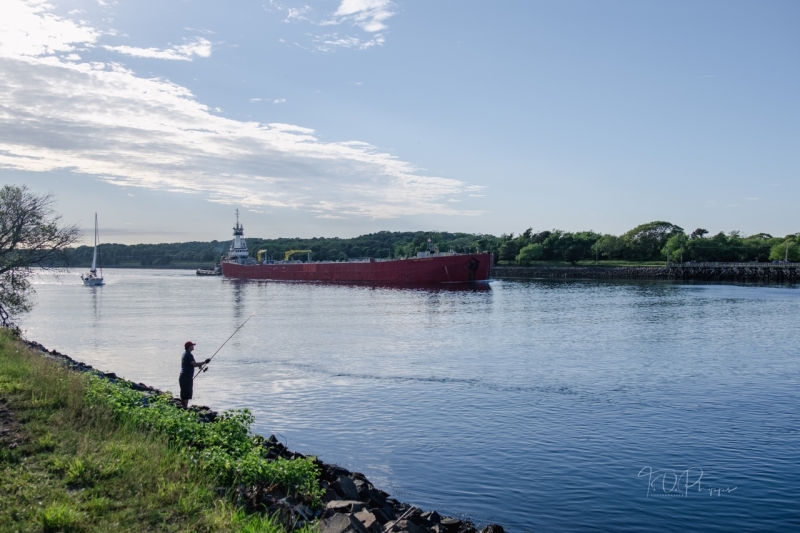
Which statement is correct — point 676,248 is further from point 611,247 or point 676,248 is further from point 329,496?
point 329,496

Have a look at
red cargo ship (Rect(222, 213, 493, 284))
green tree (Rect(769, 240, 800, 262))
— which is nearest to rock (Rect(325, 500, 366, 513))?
red cargo ship (Rect(222, 213, 493, 284))

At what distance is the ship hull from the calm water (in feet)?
132

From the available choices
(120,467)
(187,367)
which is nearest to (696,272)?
(187,367)

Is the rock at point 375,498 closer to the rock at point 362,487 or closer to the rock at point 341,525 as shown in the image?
the rock at point 362,487

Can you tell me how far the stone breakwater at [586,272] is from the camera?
117438mm

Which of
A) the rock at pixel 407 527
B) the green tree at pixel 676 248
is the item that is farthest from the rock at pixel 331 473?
the green tree at pixel 676 248

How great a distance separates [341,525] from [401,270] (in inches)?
3144

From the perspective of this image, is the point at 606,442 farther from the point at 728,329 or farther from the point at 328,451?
the point at 728,329

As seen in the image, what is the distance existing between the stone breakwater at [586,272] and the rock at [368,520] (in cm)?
11667

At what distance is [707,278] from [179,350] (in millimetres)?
107385

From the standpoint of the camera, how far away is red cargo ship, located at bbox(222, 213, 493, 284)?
82062mm

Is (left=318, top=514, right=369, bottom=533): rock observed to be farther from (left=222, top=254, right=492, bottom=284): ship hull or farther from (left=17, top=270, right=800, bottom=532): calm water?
(left=222, top=254, right=492, bottom=284): ship hull

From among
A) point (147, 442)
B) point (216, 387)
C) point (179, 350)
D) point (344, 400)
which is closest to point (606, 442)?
point (344, 400)

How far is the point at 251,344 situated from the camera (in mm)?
31234
